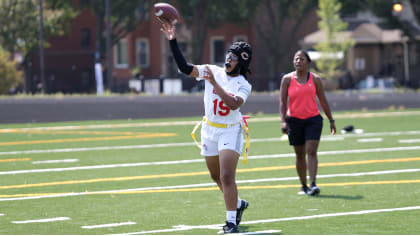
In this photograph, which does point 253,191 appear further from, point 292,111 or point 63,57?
point 63,57

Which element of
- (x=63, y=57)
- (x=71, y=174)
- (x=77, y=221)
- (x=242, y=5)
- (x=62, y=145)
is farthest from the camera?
(x=63, y=57)

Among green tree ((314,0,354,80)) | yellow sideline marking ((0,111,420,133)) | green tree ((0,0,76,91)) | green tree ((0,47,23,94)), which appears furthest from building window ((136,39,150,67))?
yellow sideline marking ((0,111,420,133))

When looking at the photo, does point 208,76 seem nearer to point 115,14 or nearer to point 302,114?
point 302,114

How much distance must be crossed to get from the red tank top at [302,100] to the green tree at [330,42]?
36195 millimetres

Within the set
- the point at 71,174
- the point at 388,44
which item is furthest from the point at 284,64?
the point at 71,174

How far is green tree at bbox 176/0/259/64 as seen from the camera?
5453 centimetres

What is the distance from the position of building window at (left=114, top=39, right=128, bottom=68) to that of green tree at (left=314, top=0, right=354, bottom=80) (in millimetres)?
21564

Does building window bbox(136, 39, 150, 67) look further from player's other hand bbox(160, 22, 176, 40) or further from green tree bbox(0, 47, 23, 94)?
player's other hand bbox(160, 22, 176, 40)

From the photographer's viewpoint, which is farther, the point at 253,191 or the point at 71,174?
the point at 71,174

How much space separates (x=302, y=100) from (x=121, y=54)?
56.1 meters

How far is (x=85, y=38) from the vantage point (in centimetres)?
6831

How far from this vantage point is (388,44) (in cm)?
5853

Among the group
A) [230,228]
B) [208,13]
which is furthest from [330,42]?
[230,228]

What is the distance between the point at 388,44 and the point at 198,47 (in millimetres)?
12611
